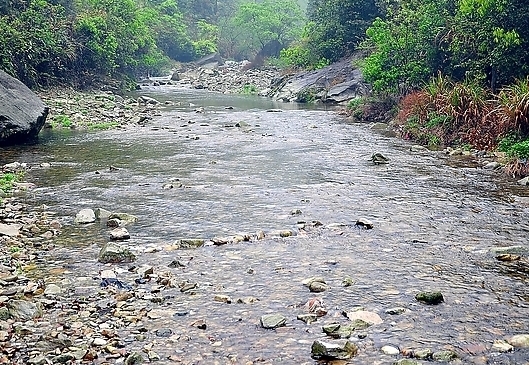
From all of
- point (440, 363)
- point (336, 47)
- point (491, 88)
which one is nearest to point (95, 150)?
point (491, 88)

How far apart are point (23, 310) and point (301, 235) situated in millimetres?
3712

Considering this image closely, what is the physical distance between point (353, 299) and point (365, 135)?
1285 centimetres

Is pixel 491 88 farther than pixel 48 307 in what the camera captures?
Yes

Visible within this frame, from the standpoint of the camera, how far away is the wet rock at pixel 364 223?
26.4ft

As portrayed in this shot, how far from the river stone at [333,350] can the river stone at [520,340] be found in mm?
1279

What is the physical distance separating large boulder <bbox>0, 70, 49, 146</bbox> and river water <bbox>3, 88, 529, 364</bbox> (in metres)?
0.50

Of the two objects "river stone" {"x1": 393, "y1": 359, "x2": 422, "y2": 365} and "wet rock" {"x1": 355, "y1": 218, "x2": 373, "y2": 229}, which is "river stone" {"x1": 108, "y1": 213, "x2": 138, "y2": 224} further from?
"river stone" {"x1": 393, "y1": 359, "x2": 422, "y2": 365}

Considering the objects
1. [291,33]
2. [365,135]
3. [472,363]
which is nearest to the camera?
[472,363]

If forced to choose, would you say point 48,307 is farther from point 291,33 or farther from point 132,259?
point 291,33

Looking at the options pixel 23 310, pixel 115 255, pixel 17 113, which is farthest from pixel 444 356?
pixel 17 113

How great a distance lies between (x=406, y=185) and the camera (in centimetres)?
1084

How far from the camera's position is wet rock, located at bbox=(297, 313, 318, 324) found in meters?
5.12

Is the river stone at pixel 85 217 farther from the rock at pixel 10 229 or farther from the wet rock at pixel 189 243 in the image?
the wet rock at pixel 189 243

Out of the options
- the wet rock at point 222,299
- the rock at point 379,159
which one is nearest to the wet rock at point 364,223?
the wet rock at point 222,299
